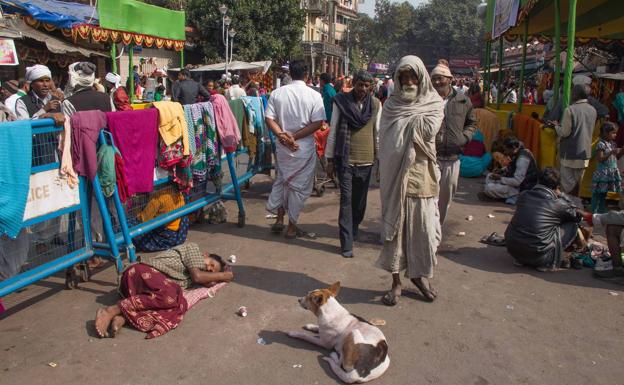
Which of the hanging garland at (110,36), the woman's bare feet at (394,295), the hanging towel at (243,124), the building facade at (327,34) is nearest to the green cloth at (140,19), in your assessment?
the hanging garland at (110,36)

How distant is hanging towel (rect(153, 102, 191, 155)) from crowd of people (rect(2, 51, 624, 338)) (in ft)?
1.98

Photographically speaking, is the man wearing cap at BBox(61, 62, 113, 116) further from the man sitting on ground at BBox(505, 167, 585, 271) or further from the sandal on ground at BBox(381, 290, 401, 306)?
the man sitting on ground at BBox(505, 167, 585, 271)

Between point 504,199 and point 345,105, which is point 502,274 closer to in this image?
point 345,105

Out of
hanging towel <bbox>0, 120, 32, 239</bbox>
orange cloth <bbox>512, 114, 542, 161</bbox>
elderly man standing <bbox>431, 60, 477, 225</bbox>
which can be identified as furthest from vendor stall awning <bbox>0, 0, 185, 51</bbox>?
orange cloth <bbox>512, 114, 542, 161</bbox>

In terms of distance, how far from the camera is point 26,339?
11.5ft

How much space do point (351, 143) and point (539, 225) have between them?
2.03 metres

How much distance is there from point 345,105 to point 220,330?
263 centimetres

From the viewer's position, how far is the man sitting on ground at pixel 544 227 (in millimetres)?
4871

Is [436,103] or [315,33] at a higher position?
[315,33]

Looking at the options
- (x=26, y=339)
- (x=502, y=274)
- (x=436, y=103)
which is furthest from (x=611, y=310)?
(x=26, y=339)

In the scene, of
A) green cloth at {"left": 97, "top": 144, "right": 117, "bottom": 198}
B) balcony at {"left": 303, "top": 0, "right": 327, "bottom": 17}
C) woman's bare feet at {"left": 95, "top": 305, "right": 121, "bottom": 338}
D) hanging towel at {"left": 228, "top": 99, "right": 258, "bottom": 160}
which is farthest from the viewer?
balcony at {"left": 303, "top": 0, "right": 327, "bottom": 17}

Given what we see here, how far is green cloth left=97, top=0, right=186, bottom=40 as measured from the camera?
988cm

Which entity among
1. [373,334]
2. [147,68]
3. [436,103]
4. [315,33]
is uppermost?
[315,33]

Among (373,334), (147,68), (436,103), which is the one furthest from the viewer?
(147,68)
